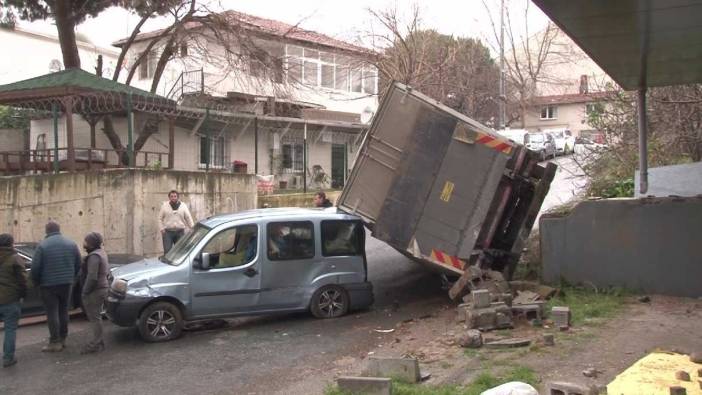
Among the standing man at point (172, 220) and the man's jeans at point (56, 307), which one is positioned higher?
the standing man at point (172, 220)

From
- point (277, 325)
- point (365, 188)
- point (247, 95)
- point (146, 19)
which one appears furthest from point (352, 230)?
point (247, 95)

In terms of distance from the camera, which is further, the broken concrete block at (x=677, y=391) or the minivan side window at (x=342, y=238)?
the minivan side window at (x=342, y=238)

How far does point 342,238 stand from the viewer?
32.0ft

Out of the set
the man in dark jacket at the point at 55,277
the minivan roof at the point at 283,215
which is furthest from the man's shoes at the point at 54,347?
the minivan roof at the point at 283,215

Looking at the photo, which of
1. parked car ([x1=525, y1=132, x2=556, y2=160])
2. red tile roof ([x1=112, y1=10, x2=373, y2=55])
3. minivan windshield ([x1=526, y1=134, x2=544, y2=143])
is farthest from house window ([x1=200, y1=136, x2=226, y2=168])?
minivan windshield ([x1=526, y1=134, x2=544, y2=143])

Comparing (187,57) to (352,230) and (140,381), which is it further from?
(140,381)

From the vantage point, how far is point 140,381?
269 inches

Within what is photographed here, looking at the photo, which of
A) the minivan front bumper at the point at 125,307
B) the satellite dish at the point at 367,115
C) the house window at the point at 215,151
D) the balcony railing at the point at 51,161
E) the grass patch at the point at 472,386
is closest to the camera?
the grass patch at the point at 472,386

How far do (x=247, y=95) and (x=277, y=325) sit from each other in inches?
642

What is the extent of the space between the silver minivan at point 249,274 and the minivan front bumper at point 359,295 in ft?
0.05

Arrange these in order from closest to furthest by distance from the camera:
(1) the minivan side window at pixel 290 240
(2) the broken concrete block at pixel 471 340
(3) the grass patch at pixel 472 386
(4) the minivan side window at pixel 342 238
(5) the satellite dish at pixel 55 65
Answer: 1. (3) the grass patch at pixel 472 386
2. (2) the broken concrete block at pixel 471 340
3. (1) the minivan side window at pixel 290 240
4. (4) the minivan side window at pixel 342 238
5. (5) the satellite dish at pixel 55 65

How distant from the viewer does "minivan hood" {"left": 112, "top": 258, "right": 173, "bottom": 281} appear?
28.5 ft

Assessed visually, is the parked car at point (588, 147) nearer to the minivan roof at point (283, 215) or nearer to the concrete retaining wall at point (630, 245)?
the concrete retaining wall at point (630, 245)

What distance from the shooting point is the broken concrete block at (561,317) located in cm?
730
